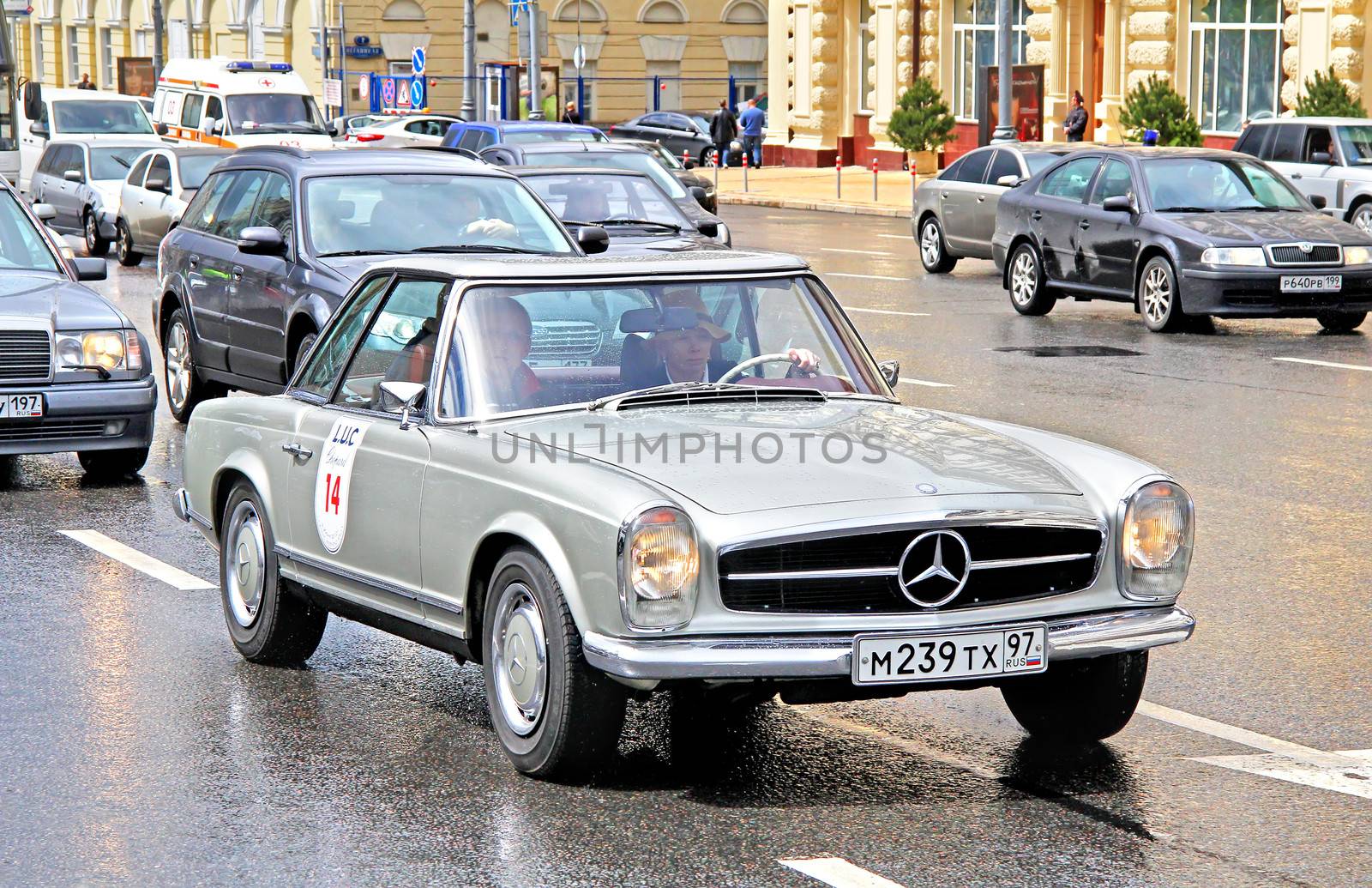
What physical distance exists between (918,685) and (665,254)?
6.41 ft

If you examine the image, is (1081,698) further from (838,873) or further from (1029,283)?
(1029,283)

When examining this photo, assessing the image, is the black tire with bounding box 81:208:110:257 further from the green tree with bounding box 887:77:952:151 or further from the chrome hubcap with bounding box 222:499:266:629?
the chrome hubcap with bounding box 222:499:266:629

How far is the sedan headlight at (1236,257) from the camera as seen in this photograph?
17.5 m

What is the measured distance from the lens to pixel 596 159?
790 inches

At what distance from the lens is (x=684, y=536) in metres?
5.31

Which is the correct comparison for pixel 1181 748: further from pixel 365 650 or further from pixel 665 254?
pixel 365 650

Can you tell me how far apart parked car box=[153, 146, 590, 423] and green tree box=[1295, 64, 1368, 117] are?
68.4ft

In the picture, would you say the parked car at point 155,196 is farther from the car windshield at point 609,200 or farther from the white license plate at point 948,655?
the white license plate at point 948,655

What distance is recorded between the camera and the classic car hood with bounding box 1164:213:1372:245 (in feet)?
58.2

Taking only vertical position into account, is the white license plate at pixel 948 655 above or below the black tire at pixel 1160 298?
below

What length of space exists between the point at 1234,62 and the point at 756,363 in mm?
32880

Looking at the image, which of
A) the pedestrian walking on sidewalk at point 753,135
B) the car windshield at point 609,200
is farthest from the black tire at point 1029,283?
the pedestrian walking on sidewalk at point 753,135

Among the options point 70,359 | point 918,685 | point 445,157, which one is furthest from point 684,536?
point 445,157

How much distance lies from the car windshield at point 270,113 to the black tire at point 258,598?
99.9ft
